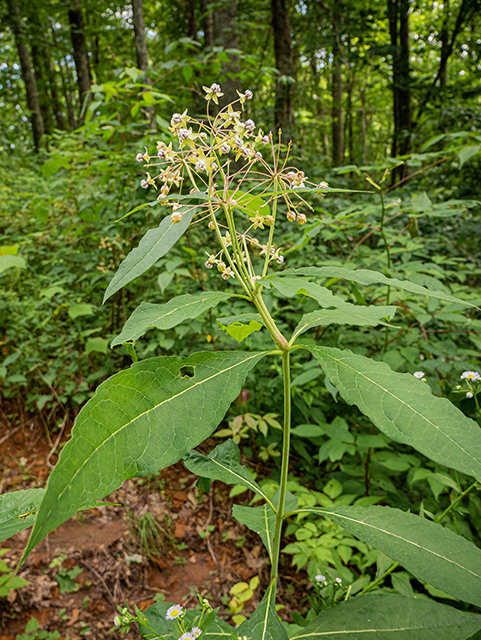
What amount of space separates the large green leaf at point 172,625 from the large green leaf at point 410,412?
0.91 metres

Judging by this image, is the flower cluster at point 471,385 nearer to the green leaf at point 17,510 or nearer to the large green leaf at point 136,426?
the large green leaf at point 136,426

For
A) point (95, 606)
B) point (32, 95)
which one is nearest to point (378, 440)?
point (95, 606)

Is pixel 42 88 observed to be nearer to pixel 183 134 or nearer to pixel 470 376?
pixel 183 134

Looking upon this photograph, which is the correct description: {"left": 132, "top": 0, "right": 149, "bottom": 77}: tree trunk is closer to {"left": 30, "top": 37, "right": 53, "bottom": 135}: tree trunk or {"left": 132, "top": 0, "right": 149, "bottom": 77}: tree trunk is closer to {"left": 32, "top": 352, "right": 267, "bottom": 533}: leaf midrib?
{"left": 32, "top": 352, "right": 267, "bottom": 533}: leaf midrib

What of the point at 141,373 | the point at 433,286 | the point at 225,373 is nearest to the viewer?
the point at 141,373

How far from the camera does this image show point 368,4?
999cm

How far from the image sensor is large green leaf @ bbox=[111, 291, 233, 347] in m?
0.82

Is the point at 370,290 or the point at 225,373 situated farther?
the point at 370,290

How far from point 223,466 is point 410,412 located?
653 millimetres

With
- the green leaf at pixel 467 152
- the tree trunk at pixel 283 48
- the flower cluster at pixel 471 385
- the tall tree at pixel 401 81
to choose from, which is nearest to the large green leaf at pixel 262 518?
the flower cluster at pixel 471 385

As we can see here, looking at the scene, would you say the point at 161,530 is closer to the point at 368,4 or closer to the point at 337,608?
the point at 337,608

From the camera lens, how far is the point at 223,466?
1.17 m

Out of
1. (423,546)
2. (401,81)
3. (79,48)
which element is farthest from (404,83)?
(423,546)

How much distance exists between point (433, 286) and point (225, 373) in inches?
67.6
